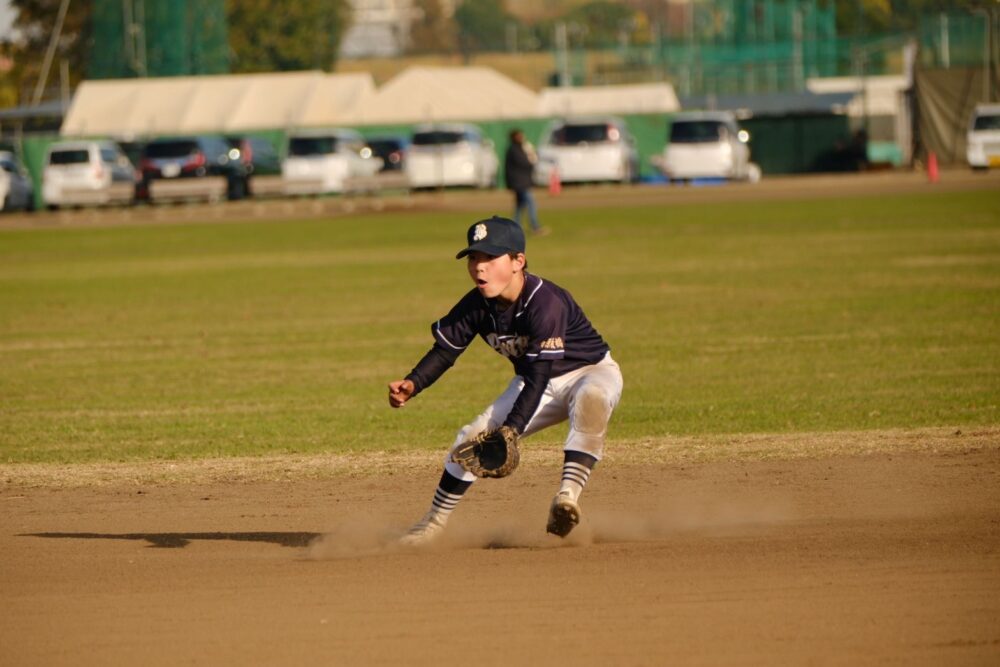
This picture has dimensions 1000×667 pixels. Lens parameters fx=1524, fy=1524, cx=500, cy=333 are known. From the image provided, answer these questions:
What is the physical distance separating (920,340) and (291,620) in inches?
399

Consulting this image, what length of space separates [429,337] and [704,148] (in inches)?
1172

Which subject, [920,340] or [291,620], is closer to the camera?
[291,620]

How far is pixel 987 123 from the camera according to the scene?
44031 millimetres

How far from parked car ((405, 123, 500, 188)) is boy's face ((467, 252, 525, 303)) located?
125 ft

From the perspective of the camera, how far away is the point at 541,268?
896 inches

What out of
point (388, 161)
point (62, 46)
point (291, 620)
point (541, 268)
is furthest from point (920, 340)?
point (62, 46)

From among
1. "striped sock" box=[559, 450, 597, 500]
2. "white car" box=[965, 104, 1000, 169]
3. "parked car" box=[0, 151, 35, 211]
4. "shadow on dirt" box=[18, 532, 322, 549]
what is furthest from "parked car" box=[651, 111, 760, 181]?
"striped sock" box=[559, 450, 597, 500]

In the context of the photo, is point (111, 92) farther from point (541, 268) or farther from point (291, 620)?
point (291, 620)

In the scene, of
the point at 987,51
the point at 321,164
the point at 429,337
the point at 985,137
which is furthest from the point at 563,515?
the point at 987,51

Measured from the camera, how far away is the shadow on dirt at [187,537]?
784 centimetres

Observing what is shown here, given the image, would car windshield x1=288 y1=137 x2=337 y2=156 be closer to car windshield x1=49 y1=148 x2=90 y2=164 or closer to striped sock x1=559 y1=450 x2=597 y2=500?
car windshield x1=49 y1=148 x2=90 y2=164

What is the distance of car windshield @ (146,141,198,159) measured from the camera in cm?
4356

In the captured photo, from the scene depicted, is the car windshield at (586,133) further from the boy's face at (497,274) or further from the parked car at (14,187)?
the boy's face at (497,274)

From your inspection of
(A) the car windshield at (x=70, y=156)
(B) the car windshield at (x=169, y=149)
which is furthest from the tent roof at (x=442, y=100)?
(A) the car windshield at (x=70, y=156)
